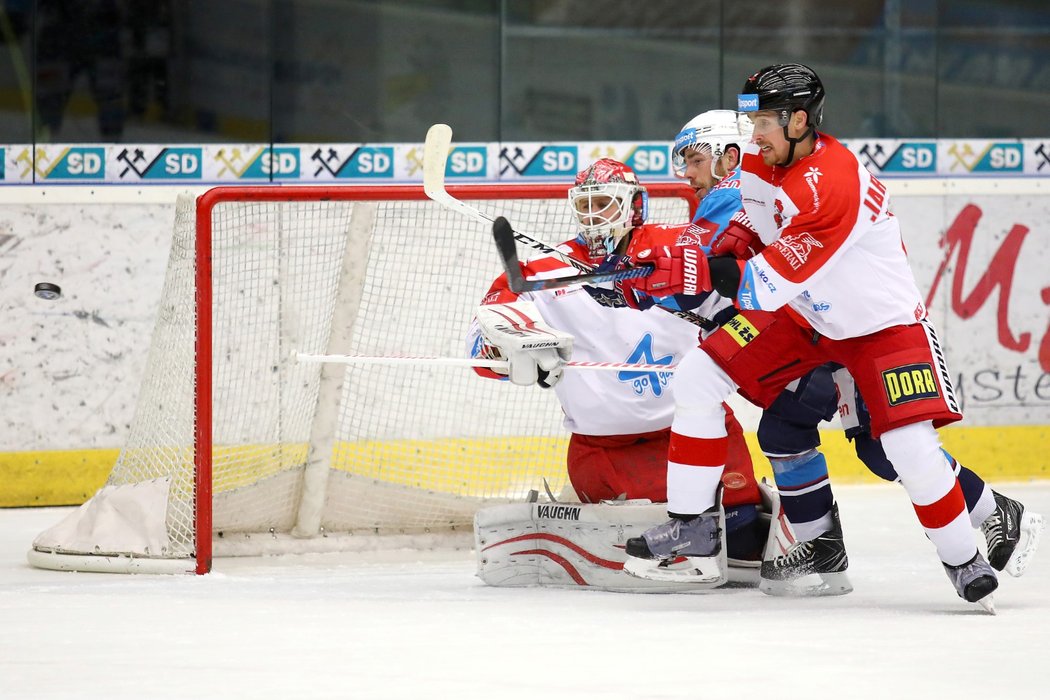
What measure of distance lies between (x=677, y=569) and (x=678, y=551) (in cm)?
4

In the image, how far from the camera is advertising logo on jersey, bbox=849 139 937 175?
5555 millimetres

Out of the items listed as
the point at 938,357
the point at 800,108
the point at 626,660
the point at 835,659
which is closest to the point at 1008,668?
the point at 835,659

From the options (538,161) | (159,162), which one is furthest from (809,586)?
(159,162)

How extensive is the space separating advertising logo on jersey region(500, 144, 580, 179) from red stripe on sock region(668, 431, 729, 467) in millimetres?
2713

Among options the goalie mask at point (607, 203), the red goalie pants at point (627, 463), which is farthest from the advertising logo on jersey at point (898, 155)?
the goalie mask at point (607, 203)

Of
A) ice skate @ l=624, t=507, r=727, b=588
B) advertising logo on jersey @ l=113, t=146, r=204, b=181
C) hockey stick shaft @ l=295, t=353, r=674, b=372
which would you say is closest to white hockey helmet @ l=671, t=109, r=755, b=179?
hockey stick shaft @ l=295, t=353, r=674, b=372

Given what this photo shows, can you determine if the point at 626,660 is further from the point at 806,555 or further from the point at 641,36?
the point at 641,36

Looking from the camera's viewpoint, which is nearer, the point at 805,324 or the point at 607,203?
the point at 805,324

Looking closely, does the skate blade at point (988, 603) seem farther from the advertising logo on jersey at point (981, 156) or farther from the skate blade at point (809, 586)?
the advertising logo on jersey at point (981, 156)

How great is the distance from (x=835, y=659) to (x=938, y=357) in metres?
0.75

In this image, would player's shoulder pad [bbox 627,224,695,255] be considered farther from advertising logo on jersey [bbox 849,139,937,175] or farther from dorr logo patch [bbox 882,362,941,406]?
advertising logo on jersey [bbox 849,139,937,175]

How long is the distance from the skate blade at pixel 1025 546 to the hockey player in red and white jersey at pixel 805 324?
8.5 inches

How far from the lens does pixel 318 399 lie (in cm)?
402

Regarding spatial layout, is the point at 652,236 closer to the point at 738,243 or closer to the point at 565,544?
the point at 738,243
